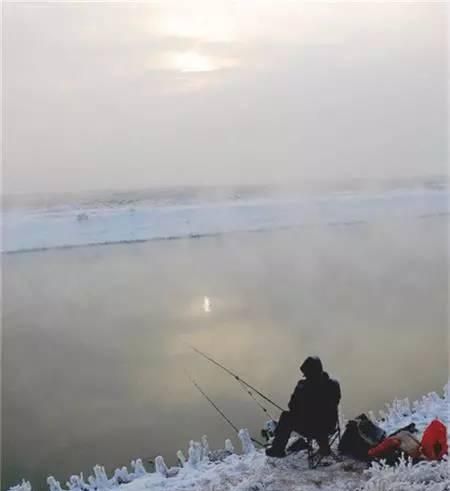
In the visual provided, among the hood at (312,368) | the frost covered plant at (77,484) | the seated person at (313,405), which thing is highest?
the hood at (312,368)

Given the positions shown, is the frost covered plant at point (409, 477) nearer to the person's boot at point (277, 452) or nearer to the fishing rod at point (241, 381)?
the person's boot at point (277, 452)

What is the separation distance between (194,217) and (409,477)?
986 cm

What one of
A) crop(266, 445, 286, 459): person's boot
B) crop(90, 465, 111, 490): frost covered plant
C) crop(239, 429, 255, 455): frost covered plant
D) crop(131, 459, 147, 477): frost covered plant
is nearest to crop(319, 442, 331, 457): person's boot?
crop(266, 445, 286, 459): person's boot

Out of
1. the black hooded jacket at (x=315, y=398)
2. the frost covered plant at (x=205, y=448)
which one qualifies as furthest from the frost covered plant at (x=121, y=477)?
the black hooded jacket at (x=315, y=398)

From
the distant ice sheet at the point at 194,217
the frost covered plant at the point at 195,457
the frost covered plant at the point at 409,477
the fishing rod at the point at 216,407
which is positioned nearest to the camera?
the frost covered plant at the point at 409,477

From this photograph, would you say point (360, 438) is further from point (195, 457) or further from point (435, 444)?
point (195, 457)

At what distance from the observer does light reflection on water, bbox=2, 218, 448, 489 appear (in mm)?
3301

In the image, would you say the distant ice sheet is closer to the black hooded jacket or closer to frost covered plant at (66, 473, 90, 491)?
frost covered plant at (66, 473, 90, 491)

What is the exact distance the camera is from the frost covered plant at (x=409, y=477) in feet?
7.27

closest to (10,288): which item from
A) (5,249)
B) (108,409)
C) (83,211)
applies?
(5,249)

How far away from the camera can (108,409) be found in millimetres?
3568

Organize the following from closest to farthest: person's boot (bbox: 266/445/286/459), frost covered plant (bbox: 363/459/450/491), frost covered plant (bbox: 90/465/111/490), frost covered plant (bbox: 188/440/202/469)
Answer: frost covered plant (bbox: 363/459/450/491)
person's boot (bbox: 266/445/286/459)
frost covered plant (bbox: 90/465/111/490)
frost covered plant (bbox: 188/440/202/469)

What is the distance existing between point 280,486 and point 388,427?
0.83 m

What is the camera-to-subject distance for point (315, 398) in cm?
243
